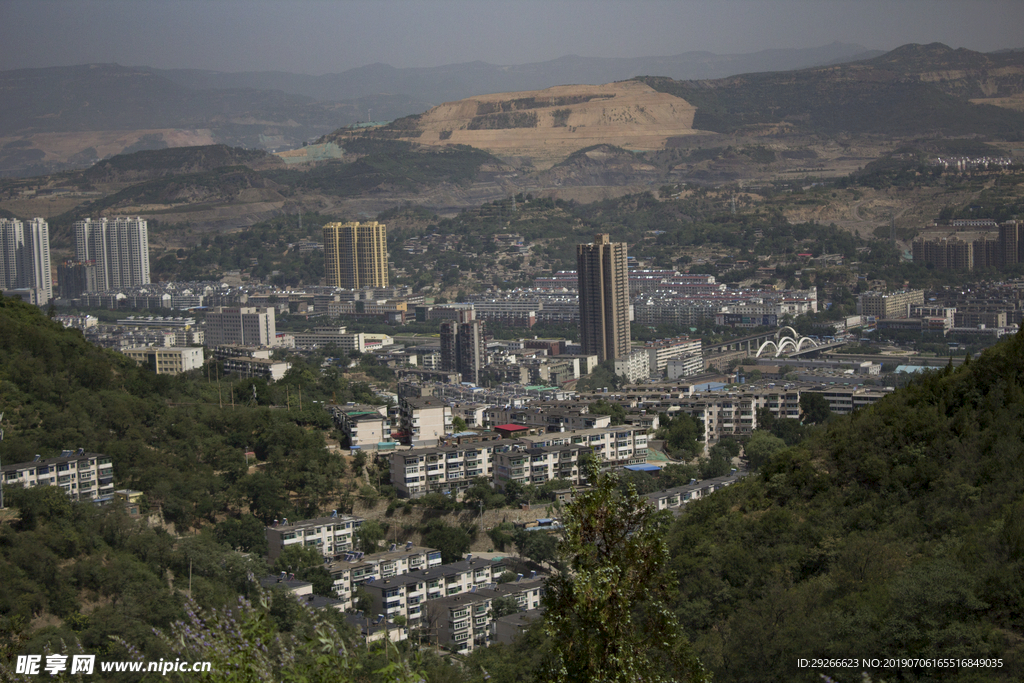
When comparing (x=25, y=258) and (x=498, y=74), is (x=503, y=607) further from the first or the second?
(x=498, y=74)

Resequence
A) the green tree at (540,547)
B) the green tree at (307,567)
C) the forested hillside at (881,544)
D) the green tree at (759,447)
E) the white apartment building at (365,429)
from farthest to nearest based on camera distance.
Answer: the green tree at (759,447), the white apartment building at (365,429), the green tree at (540,547), the green tree at (307,567), the forested hillside at (881,544)

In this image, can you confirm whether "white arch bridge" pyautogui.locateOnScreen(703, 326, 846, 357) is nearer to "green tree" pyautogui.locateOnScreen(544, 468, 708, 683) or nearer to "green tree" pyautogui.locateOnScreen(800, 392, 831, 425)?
"green tree" pyautogui.locateOnScreen(800, 392, 831, 425)

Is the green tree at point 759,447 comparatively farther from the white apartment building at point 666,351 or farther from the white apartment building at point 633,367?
the white apartment building at point 666,351

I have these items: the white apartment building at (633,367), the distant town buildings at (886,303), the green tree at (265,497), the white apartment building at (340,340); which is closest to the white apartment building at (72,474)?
the green tree at (265,497)

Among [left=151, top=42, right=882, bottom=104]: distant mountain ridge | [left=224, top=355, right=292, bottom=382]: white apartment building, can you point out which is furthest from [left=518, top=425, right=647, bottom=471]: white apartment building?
[left=151, top=42, right=882, bottom=104]: distant mountain ridge

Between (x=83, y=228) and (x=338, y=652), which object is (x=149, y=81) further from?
(x=338, y=652)
